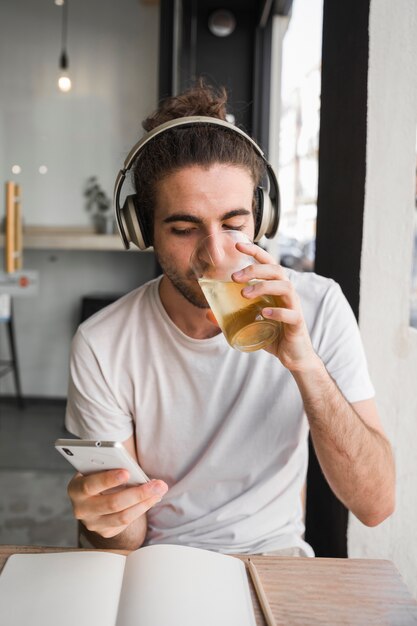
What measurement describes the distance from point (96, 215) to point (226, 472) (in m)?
3.35

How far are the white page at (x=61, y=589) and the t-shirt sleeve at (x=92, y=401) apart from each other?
353 mm

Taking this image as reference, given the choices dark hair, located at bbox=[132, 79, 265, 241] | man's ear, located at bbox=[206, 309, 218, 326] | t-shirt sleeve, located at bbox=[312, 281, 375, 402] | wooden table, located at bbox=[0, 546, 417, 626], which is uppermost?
dark hair, located at bbox=[132, 79, 265, 241]

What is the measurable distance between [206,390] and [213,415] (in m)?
0.05

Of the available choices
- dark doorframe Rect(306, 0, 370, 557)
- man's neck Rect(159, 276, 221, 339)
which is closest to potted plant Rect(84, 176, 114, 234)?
dark doorframe Rect(306, 0, 370, 557)

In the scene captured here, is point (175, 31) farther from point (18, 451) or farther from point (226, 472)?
point (226, 472)

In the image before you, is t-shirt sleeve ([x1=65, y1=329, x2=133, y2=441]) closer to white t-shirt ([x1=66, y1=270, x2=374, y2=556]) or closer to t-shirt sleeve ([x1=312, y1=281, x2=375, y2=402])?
white t-shirt ([x1=66, y1=270, x2=374, y2=556])

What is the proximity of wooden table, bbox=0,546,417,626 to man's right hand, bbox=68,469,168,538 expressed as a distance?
7 cm

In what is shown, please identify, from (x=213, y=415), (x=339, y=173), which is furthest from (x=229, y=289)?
(x=339, y=173)

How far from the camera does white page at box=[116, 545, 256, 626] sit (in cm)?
67

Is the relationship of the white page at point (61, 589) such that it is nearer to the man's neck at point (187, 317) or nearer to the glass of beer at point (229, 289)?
the glass of beer at point (229, 289)

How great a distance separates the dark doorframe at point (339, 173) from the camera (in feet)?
4.24

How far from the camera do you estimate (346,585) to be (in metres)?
0.78

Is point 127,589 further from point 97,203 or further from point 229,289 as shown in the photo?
point 97,203

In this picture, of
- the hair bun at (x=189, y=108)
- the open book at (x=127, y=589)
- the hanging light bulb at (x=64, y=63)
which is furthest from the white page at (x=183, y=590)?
the hanging light bulb at (x=64, y=63)
